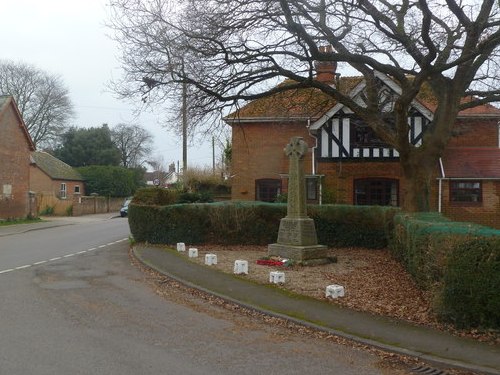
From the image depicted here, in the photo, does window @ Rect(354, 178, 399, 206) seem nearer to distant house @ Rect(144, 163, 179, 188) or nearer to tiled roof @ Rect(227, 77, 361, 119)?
tiled roof @ Rect(227, 77, 361, 119)

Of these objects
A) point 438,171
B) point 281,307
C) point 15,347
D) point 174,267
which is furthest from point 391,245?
point 15,347

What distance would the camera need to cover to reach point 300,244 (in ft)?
45.1

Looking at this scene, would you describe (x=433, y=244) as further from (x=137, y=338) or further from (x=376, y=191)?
(x=376, y=191)

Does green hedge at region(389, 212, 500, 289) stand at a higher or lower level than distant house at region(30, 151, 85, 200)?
lower

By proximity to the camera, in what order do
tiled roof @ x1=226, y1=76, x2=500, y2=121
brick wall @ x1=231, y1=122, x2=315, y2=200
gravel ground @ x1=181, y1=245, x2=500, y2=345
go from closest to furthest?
gravel ground @ x1=181, y1=245, x2=500, y2=345 < tiled roof @ x1=226, y1=76, x2=500, y2=121 < brick wall @ x1=231, y1=122, x2=315, y2=200

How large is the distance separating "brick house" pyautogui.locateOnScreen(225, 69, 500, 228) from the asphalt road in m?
13.7

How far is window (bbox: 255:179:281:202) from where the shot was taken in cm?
2739

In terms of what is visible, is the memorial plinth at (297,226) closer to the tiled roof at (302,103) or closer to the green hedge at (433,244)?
the green hedge at (433,244)

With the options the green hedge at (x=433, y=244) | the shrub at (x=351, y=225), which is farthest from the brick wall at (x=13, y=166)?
the green hedge at (x=433, y=244)

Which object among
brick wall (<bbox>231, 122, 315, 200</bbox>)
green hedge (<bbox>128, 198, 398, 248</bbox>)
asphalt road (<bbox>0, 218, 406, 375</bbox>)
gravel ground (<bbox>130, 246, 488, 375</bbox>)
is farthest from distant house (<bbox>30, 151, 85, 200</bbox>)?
asphalt road (<bbox>0, 218, 406, 375</bbox>)

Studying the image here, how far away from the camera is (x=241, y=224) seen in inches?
706

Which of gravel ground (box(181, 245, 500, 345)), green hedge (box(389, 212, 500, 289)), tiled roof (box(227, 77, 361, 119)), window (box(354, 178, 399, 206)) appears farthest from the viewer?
window (box(354, 178, 399, 206))

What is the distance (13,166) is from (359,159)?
71.8 feet

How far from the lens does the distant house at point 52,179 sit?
49.5m
